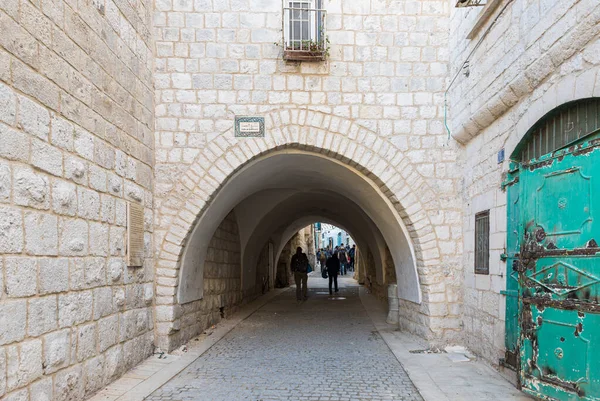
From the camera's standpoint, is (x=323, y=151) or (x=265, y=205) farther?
(x=265, y=205)

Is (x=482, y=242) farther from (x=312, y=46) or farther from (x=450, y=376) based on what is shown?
(x=312, y=46)

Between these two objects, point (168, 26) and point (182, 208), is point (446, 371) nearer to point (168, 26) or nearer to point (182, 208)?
point (182, 208)

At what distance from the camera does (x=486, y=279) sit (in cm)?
546

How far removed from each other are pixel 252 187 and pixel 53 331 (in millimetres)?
5005

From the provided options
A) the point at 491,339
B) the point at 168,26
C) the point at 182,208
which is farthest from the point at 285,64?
the point at 491,339

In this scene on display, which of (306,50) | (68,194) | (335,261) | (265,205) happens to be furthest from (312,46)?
(335,261)

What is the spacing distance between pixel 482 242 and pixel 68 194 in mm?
4461

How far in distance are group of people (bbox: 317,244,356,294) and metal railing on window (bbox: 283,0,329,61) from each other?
9532mm

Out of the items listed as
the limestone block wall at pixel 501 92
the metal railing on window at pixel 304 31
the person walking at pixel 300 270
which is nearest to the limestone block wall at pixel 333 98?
the metal railing on window at pixel 304 31

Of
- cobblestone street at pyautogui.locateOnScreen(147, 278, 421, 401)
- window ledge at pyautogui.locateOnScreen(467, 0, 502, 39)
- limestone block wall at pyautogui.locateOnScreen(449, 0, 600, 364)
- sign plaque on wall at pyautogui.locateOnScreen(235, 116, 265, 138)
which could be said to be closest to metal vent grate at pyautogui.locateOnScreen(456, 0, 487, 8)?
window ledge at pyautogui.locateOnScreen(467, 0, 502, 39)

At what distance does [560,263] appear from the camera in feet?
12.4

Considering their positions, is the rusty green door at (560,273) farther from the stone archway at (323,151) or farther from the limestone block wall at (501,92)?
the stone archway at (323,151)

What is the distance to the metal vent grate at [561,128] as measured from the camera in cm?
364

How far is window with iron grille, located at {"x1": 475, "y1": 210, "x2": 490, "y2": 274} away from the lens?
5492 mm
